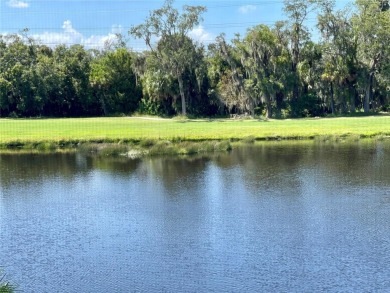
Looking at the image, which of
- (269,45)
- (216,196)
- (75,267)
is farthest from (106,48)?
(75,267)

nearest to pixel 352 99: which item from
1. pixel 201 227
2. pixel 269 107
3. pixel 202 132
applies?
pixel 269 107

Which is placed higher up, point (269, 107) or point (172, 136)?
point (269, 107)

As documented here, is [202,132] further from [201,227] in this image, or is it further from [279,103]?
[201,227]

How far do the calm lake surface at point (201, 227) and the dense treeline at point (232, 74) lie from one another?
125 ft

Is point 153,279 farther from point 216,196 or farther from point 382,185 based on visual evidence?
point 382,185

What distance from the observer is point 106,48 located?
113 meters

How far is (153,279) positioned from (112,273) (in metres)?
1.37

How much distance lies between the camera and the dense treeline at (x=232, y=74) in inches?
2884

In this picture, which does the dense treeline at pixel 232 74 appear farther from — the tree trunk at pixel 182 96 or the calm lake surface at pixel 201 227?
the calm lake surface at pixel 201 227

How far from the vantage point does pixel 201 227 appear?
69.0 feet

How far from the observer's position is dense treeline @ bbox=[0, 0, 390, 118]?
240 ft

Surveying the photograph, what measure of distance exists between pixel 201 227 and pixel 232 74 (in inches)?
2244

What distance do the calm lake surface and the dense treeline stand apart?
38068 mm

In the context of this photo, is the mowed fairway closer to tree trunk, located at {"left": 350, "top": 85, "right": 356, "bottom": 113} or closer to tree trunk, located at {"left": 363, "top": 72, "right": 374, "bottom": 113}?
tree trunk, located at {"left": 363, "top": 72, "right": 374, "bottom": 113}
